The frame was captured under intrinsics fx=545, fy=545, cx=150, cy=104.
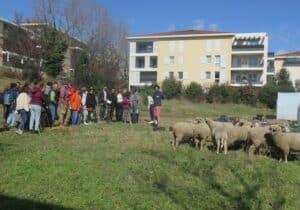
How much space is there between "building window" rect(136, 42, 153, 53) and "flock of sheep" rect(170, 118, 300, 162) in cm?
7993

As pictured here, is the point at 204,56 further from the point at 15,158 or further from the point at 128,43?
the point at 15,158

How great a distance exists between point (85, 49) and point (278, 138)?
53.1 m

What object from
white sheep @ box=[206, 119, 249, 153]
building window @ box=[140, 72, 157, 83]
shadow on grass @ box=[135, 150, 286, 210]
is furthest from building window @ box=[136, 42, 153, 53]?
shadow on grass @ box=[135, 150, 286, 210]

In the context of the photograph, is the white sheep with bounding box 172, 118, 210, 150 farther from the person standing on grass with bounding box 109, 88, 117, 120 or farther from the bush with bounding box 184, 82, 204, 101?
the bush with bounding box 184, 82, 204, 101

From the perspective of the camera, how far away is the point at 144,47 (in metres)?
97.6

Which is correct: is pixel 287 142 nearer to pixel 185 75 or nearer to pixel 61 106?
pixel 61 106

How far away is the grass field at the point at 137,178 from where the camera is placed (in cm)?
1141

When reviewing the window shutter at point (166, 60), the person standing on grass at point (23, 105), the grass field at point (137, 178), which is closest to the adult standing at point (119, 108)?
the person standing on grass at point (23, 105)

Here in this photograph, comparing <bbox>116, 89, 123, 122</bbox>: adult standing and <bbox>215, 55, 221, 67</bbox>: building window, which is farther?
<bbox>215, 55, 221, 67</bbox>: building window

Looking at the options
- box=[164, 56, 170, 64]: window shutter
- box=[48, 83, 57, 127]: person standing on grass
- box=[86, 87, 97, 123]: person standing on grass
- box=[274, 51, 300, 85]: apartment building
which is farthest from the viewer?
box=[274, 51, 300, 85]: apartment building

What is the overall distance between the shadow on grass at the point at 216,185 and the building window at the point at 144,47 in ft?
272

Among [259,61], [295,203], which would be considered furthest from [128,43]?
[295,203]

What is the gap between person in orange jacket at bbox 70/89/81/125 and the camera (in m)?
23.2

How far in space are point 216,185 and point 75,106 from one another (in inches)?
459
